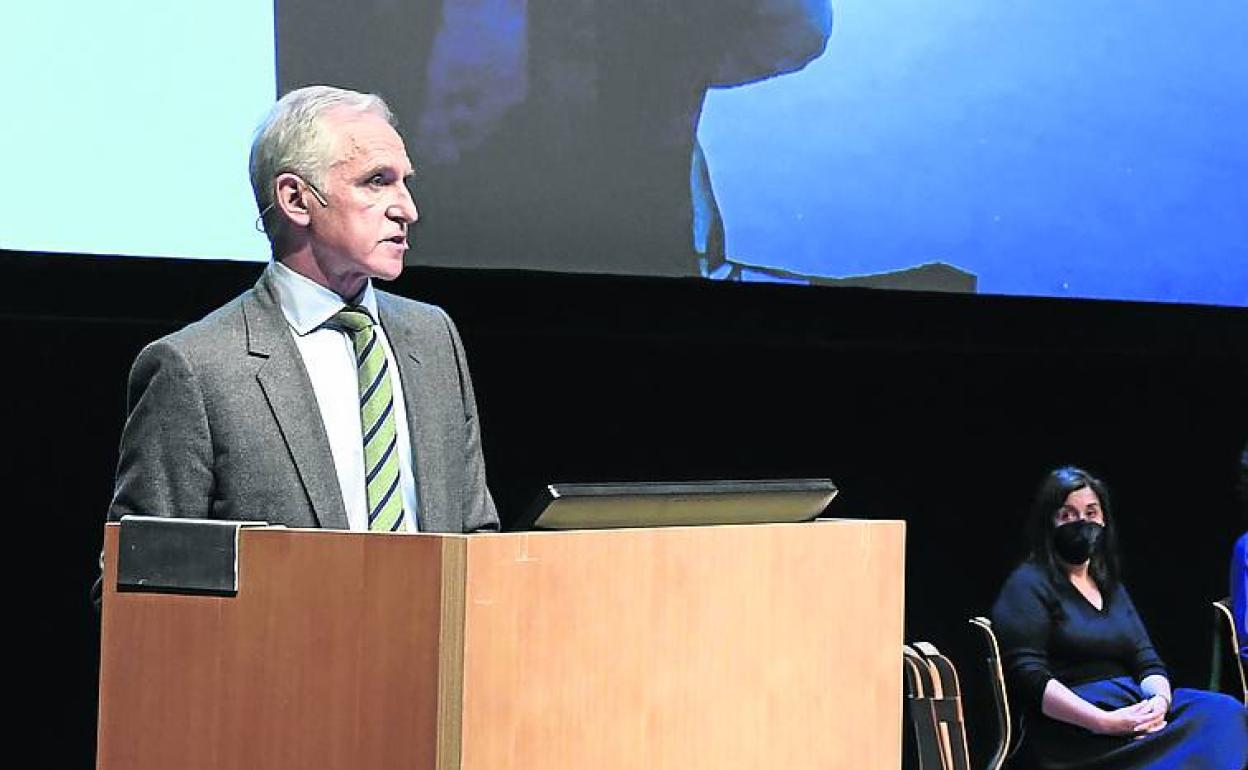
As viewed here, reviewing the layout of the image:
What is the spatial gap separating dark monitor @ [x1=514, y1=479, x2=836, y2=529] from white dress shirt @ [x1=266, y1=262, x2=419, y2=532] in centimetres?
49

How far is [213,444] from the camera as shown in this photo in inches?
78.7

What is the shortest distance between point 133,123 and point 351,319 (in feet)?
5.83

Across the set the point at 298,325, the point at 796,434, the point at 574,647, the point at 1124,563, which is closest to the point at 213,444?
the point at 298,325

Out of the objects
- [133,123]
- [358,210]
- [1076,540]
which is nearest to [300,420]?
[358,210]

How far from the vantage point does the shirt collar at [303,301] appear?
2.07 m

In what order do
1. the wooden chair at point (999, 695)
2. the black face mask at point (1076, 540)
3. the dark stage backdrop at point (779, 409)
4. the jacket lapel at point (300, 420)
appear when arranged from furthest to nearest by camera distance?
the black face mask at point (1076, 540) < the wooden chair at point (999, 695) < the dark stage backdrop at point (779, 409) < the jacket lapel at point (300, 420)

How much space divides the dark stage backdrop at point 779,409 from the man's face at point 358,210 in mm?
1762

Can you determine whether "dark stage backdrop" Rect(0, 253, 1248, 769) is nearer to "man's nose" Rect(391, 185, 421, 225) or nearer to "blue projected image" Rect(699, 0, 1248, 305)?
"blue projected image" Rect(699, 0, 1248, 305)

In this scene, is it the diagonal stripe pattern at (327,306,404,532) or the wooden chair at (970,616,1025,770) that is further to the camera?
the wooden chair at (970,616,1025,770)

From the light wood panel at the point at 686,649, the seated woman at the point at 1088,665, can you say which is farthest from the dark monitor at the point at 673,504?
the seated woman at the point at 1088,665

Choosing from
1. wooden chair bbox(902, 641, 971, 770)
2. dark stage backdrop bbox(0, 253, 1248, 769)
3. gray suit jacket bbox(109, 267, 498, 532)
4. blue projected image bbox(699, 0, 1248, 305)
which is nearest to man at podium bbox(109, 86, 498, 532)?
gray suit jacket bbox(109, 267, 498, 532)

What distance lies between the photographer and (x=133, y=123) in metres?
3.68

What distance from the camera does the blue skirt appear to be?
4.81 m

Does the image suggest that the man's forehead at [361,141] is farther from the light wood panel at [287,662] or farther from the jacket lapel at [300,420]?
the light wood panel at [287,662]
